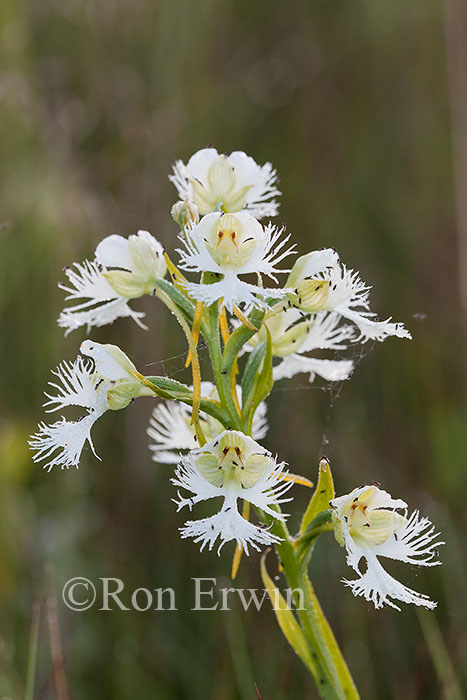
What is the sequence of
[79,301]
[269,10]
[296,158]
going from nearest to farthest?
[79,301] → [296,158] → [269,10]

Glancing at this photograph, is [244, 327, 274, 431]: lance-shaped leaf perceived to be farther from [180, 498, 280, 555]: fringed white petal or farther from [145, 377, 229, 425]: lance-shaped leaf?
[180, 498, 280, 555]: fringed white petal

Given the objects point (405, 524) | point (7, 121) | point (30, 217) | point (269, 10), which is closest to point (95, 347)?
point (405, 524)

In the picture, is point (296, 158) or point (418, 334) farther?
point (296, 158)

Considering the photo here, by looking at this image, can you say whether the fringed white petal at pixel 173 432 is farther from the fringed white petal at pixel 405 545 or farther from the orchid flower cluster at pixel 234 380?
the fringed white petal at pixel 405 545

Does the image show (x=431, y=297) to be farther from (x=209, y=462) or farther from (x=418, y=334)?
(x=209, y=462)

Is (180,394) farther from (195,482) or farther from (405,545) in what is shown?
(405,545)

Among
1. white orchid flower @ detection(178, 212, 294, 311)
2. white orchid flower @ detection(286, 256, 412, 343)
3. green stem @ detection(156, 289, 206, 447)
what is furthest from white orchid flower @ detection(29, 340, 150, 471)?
white orchid flower @ detection(286, 256, 412, 343)
